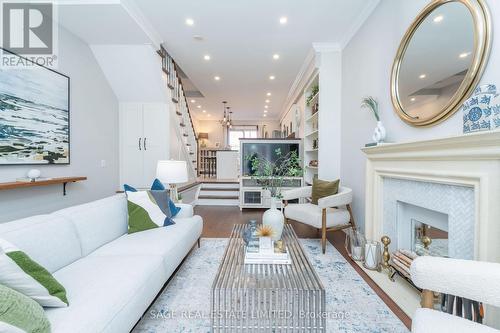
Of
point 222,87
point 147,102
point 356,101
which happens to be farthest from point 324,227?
point 222,87

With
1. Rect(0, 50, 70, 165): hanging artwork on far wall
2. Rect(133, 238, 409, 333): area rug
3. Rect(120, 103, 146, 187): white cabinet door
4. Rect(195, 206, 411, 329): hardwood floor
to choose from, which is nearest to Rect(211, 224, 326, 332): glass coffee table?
Rect(133, 238, 409, 333): area rug

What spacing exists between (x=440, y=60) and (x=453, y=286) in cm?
177

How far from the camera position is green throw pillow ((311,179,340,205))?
344 centimetres

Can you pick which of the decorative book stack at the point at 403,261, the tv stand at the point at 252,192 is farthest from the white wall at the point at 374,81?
the tv stand at the point at 252,192

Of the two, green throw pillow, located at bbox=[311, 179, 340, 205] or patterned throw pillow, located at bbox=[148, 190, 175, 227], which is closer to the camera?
patterned throw pillow, located at bbox=[148, 190, 175, 227]

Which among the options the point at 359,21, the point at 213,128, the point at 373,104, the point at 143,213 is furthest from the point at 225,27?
the point at 213,128

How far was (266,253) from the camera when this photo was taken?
1.74 metres

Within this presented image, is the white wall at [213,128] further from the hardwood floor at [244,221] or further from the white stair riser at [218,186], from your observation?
the hardwood floor at [244,221]

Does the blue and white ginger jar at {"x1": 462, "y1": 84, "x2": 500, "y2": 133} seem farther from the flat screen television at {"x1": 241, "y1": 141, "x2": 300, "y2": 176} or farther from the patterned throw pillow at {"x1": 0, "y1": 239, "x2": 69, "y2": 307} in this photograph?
the flat screen television at {"x1": 241, "y1": 141, "x2": 300, "y2": 176}

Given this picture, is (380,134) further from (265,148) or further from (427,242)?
(265,148)

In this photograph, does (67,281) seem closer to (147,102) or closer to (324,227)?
(324,227)

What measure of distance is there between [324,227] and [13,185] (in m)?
3.33

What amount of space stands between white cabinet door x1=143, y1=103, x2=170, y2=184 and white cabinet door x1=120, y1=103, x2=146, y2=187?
0.35 feet

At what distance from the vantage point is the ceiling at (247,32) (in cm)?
303
